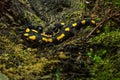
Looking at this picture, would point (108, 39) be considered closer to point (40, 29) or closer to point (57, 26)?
point (57, 26)

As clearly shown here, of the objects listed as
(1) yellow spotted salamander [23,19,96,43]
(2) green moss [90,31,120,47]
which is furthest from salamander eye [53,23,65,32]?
(2) green moss [90,31,120,47]

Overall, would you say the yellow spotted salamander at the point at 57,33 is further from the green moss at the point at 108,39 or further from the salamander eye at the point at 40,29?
the green moss at the point at 108,39

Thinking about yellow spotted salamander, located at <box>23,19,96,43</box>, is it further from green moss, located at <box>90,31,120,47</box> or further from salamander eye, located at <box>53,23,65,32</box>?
green moss, located at <box>90,31,120,47</box>

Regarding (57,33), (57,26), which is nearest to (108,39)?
(57,33)

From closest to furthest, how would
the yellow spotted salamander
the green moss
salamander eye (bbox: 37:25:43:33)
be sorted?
the green moss < the yellow spotted salamander < salamander eye (bbox: 37:25:43:33)

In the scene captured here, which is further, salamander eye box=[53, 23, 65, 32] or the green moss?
salamander eye box=[53, 23, 65, 32]

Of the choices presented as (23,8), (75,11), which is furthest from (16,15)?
(75,11)

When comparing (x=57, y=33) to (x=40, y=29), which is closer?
(x=57, y=33)

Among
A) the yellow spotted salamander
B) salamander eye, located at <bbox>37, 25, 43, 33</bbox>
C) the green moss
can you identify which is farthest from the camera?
salamander eye, located at <bbox>37, 25, 43, 33</bbox>
